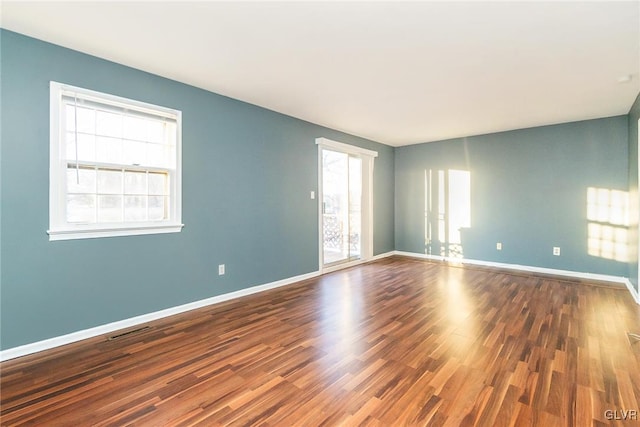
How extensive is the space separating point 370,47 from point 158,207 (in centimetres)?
261

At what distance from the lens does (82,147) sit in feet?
8.58

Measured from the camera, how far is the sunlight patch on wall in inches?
171

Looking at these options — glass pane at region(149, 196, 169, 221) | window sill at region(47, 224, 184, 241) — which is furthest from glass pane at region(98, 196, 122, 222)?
glass pane at region(149, 196, 169, 221)

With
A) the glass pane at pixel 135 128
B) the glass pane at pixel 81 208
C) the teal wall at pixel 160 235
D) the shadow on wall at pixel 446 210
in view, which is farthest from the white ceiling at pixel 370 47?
the shadow on wall at pixel 446 210

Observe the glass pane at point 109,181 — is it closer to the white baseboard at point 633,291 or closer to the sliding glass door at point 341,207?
the sliding glass door at point 341,207

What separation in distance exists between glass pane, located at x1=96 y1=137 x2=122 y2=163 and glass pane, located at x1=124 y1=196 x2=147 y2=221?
0.38 metres

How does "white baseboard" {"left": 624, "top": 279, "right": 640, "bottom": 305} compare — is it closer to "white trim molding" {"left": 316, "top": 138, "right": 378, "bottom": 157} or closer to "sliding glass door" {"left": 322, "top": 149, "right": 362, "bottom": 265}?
"sliding glass door" {"left": 322, "top": 149, "right": 362, "bottom": 265}

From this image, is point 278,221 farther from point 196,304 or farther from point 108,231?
point 108,231

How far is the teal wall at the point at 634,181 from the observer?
3.57 meters

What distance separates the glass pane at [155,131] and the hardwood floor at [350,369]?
1874 mm

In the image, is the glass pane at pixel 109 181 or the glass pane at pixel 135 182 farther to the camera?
the glass pane at pixel 135 182

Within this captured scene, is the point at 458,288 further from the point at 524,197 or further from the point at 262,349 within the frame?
the point at 262,349

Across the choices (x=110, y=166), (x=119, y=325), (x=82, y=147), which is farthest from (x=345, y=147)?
(x=119, y=325)

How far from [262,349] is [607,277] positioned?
207 inches
